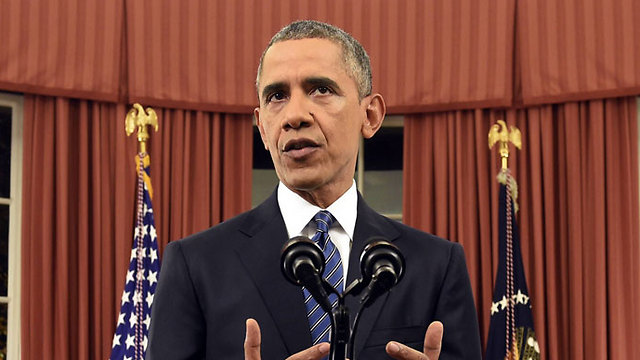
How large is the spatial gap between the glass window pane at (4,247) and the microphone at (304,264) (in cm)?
439

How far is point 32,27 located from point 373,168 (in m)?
2.10

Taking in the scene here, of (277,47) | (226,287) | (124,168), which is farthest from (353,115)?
(124,168)

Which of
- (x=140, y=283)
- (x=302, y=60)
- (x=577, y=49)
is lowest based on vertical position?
(x=140, y=283)

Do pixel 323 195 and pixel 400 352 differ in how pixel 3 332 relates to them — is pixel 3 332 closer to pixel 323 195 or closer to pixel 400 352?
pixel 323 195

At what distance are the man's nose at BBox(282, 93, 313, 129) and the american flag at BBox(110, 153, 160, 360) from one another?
11.1 feet

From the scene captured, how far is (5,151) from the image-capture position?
541 cm

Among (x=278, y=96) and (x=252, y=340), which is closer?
(x=252, y=340)

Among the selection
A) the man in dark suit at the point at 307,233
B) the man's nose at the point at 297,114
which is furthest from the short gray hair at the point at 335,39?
the man's nose at the point at 297,114

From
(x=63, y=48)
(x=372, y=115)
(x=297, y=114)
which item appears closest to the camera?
(x=297, y=114)

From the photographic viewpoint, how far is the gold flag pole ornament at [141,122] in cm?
509

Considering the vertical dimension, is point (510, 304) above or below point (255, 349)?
below

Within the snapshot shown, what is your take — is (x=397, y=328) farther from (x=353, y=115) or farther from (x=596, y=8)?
(x=596, y=8)

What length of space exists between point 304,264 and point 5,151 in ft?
14.7

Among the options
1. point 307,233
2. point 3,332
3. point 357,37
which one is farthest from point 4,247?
point 307,233
